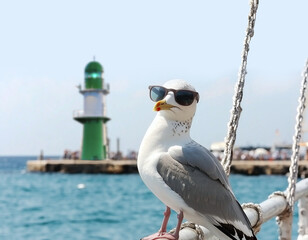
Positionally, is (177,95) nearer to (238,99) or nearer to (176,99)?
(176,99)

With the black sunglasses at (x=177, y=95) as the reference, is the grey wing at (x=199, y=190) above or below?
below

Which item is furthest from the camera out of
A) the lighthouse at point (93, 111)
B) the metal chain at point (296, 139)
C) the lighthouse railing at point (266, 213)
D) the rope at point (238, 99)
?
the lighthouse at point (93, 111)

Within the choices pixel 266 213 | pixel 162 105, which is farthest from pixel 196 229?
pixel 266 213

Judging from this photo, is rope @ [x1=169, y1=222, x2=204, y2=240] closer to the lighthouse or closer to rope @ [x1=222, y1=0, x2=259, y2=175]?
rope @ [x1=222, y1=0, x2=259, y2=175]

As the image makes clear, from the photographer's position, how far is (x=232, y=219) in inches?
54.8

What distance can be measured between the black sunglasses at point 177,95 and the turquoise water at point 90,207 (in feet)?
→ 41.1

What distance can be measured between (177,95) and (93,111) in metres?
32.4

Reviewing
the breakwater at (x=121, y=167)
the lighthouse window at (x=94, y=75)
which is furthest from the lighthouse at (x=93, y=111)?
the breakwater at (x=121, y=167)

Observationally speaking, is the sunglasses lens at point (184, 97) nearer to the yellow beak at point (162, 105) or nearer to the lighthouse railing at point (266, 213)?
the yellow beak at point (162, 105)

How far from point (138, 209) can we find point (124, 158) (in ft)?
67.3

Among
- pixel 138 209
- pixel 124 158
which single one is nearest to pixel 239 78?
pixel 138 209

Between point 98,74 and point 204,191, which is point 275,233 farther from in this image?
point 98,74

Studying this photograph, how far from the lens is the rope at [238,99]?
204 cm

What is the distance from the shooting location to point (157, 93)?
1.39 m
